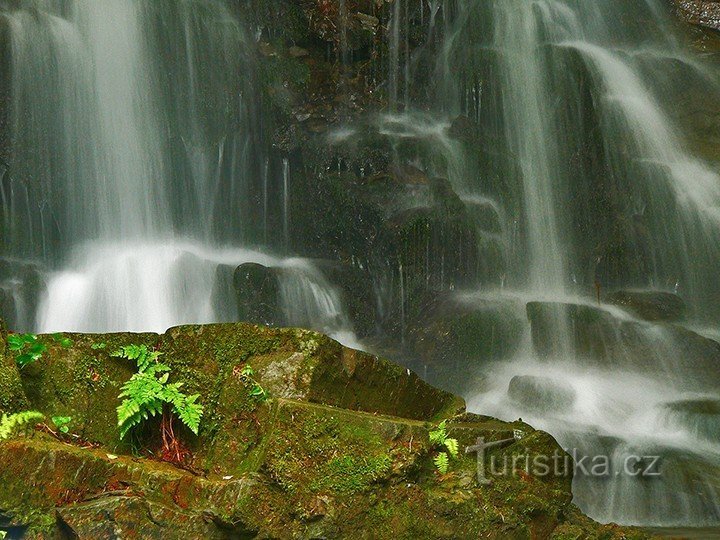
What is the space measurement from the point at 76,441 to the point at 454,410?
8.32 feet

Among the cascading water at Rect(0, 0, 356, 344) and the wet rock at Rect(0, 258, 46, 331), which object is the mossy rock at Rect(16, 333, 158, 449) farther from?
the wet rock at Rect(0, 258, 46, 331)

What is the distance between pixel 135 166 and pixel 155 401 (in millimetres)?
10655

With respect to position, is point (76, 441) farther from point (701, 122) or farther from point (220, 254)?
point (701, 122)

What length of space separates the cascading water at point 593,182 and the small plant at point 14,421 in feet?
21.7

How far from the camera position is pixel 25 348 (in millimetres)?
4551

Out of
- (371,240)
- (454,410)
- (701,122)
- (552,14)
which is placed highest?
(552,14)

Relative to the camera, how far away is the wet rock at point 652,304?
12.8m

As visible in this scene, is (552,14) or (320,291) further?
(552,14)

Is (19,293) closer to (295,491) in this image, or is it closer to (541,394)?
(541,394)

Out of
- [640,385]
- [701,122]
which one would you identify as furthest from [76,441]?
[701,122]

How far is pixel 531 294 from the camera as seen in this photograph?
556 inches

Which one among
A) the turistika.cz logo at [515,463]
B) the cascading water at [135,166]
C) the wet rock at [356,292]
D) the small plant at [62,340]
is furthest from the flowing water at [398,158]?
the small plant at [62,340]

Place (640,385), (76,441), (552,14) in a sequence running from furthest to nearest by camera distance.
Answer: (552,14)
(640,385)
(76,441)

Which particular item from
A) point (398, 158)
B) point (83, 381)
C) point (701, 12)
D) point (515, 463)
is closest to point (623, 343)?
point (398, 158)
